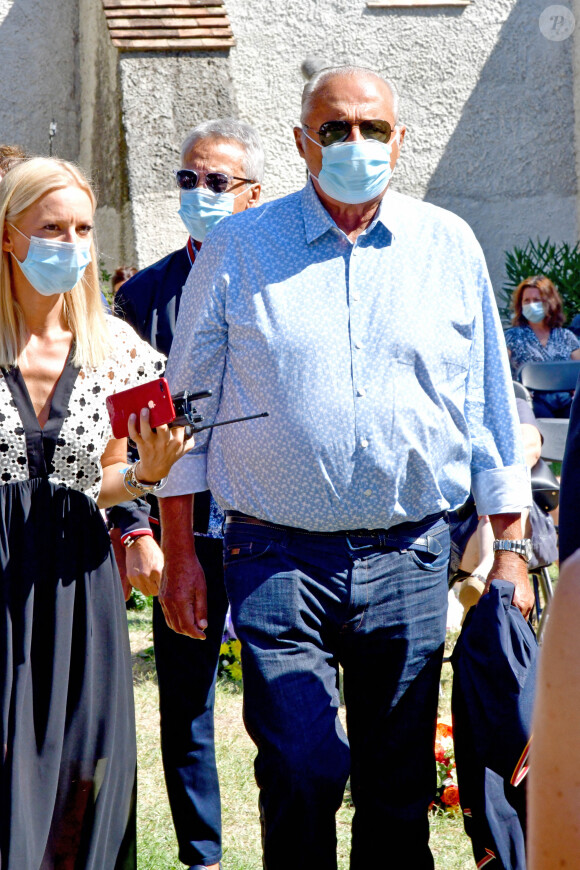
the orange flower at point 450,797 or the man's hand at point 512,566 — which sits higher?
the man's hand at point 512,566

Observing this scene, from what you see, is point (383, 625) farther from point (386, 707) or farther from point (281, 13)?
point (281, 13)

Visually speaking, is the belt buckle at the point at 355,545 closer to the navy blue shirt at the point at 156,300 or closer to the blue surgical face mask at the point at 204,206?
the navy blue shirt at the point at 156,300

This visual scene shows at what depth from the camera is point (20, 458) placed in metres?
2.69

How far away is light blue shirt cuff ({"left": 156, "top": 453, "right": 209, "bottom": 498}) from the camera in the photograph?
9.30 ft

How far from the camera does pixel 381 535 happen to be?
2617mm

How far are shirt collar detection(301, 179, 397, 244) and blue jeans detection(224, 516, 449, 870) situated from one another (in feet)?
2.54

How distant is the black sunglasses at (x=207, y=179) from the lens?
12.3ft

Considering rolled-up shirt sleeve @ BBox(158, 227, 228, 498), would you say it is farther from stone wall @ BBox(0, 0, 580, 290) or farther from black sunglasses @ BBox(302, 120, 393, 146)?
stone wall @ BBox(0, 0, 580, 290)

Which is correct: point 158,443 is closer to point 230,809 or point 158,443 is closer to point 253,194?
point 253,194

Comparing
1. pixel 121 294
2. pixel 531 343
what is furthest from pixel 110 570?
pixel 531 343

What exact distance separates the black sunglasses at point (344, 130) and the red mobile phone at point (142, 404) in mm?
819

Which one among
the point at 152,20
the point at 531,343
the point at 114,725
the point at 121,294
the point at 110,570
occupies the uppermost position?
the point at 152,20

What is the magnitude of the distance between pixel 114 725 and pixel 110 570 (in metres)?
0.40

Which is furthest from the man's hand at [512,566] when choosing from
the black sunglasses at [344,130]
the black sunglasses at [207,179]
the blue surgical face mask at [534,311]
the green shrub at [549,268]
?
the green shrub at [549,268]
